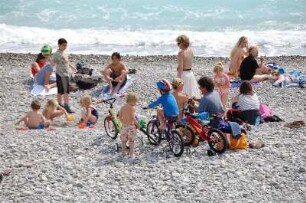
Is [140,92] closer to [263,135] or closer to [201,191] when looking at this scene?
[263,135]

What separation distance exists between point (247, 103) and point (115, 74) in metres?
3.97

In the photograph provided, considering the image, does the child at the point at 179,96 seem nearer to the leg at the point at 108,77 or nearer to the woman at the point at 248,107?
the woman at the point at 248,107

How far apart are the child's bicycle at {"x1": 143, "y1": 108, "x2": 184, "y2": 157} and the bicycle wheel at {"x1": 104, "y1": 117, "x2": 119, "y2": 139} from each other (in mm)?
654

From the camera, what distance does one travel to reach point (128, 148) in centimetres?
967

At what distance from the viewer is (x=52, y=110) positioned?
38.6 feet

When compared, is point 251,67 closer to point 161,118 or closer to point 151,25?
point 161,118

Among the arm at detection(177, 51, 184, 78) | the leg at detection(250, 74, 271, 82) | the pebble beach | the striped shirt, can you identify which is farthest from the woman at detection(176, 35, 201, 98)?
the leg at detection(250, 74, 271, 82)

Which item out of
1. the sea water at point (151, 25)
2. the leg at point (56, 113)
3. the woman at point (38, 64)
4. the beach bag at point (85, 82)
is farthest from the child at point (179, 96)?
the sea water at point (151, 25)

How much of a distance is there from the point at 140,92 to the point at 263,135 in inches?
184

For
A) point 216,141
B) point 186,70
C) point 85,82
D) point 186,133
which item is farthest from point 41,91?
point 216,141

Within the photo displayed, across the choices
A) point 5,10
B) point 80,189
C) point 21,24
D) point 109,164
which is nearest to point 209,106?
point 109,164

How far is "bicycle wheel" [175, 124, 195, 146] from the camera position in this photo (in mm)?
9609

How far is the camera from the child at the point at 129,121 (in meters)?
9.31

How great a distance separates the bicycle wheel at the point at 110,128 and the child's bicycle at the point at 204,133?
1.24 m
